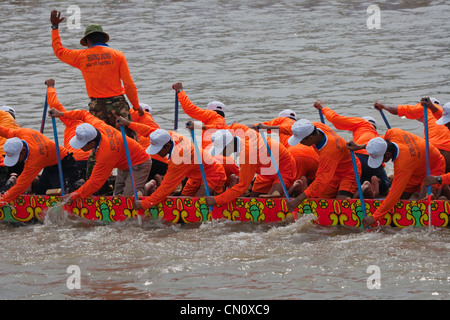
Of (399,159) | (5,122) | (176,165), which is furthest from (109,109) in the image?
(399,159)

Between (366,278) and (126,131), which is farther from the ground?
(126,131)

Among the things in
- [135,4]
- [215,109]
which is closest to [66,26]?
[135,4]

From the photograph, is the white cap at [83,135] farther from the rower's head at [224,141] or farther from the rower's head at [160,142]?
the rower's head at [224,141]

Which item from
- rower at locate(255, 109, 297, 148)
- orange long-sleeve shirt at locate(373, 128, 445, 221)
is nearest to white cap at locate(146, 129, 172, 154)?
rower at locate(255, 109, 297, 148)

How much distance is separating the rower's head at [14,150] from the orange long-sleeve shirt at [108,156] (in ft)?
3.19

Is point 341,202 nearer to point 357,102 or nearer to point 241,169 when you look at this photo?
point 241,169

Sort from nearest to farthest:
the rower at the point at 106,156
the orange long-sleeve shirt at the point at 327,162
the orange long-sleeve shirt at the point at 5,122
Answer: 1. the orange long-sleeve shirt at the point at 327,162
2. the rower at the point at 106,156
3. the orange long-sleeve shirt at the point at 5,122

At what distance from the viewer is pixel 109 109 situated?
43.9ft

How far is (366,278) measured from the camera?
10.3 m

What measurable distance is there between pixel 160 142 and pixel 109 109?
5.69ft

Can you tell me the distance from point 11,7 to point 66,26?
3.55 m

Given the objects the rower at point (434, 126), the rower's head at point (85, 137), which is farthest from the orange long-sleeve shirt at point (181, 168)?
the rower at point (434, 126)

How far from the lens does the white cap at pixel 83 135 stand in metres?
12.1

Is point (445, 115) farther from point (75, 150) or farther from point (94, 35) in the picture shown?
point (75, 150)
